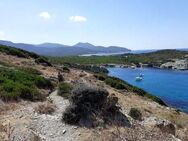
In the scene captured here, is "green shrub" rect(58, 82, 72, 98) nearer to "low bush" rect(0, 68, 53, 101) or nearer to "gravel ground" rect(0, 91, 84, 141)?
"low bush" rect(0, 68, 53, 101)

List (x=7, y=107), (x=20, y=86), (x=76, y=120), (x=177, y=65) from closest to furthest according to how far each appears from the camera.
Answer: (x=76, y=120), (x=7, y=107), (x=20, y=86), (x=177, y=65)

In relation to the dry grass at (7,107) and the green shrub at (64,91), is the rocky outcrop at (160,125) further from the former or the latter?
the dry grass at (7,107)

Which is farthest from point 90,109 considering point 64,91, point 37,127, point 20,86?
point 20,86

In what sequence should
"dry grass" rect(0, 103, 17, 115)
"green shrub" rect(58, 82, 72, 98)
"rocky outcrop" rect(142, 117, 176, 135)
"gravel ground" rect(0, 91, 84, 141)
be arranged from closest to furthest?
"gravel ground" rect(0, 91, 84, 141)
"rocky outcrop" rect(142, 117, 176, 135)
"dry grass" rect(0, 103, 17, 115)
"green shrub" rect(58, 82, 72, 98)

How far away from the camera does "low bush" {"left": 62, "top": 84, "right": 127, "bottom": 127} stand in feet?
54.7

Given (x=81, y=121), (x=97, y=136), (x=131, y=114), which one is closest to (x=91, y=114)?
(x=81, y=121)

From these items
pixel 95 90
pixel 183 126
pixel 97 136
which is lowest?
pixel 183 126

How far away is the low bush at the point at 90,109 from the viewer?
16688 millimetres

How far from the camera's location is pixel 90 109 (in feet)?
57.0

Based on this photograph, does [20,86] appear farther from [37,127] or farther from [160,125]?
[160,125]

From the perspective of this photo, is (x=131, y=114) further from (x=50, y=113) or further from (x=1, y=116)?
(x=1, y=116)

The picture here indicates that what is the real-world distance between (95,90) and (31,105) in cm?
451

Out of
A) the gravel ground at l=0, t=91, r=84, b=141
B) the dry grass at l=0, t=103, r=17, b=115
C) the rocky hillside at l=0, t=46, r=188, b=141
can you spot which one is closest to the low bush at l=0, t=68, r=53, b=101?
the rocky hillside at l=0, t=46, r=188, b=141

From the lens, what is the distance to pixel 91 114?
17.3 m
